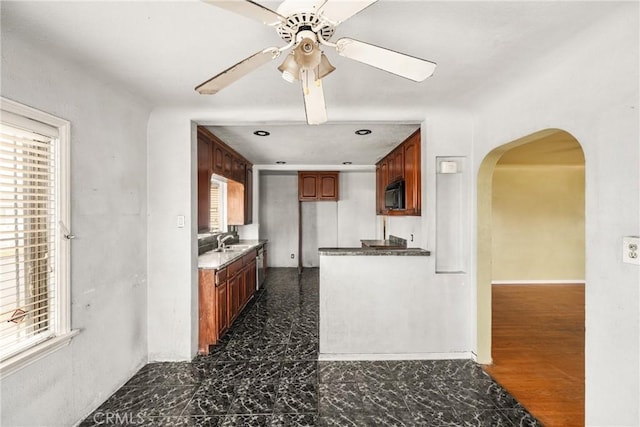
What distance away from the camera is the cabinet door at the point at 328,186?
21.5ft

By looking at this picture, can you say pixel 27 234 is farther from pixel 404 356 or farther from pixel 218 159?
pixel 404 356

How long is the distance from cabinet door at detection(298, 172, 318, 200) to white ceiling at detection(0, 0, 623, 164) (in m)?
3.67

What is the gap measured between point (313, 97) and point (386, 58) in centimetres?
36

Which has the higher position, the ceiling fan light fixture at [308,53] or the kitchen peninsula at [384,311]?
the ceiling fan light fixture at [308,53]

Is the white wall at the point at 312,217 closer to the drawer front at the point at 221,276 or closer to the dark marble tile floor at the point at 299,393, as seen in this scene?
the drawer front at the point at 221,276

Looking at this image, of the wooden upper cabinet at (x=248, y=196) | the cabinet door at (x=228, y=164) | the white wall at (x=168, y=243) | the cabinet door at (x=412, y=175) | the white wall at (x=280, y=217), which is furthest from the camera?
the white wall at (x=280, y=217)

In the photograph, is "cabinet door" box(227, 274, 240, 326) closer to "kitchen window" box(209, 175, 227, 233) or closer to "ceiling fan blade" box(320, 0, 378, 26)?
"kitchen window" box(209, 175, 227, 233)

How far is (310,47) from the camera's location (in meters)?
1.16

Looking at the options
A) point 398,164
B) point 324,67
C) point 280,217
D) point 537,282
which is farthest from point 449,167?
point 280,217

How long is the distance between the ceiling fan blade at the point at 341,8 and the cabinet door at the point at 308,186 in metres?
5.33

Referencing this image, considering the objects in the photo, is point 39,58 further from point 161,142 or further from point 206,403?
point 206,403

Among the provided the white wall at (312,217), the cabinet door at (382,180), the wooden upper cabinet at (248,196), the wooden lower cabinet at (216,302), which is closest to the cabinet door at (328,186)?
the white wall at (312,217)

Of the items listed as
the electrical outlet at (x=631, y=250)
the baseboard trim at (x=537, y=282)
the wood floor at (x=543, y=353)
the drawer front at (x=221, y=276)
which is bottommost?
the wood floor at (x=543, y=353)

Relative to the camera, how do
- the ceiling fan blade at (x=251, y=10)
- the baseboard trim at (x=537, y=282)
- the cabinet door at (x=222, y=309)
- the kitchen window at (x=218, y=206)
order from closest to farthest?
the ceiling fan blade at (x=251, y=10), the cabinet door at (x=222, y=309), the kitchen window at (x=218, y=206), the baseboard trim at (x=537, y=282)
